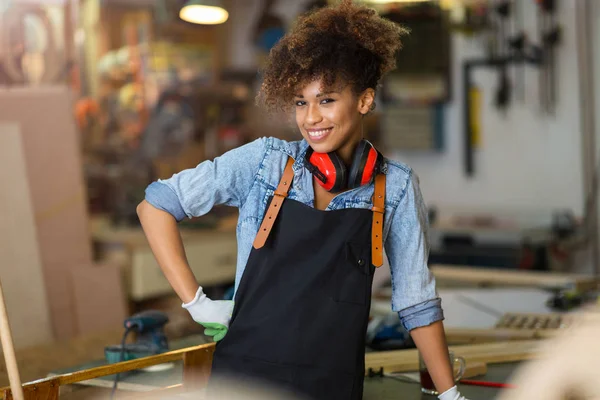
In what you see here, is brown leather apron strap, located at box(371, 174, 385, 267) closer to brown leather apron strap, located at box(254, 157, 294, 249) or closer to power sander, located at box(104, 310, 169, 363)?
brown leather apron strap, located at box(254, 157, 294, 249)

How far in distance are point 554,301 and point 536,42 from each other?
281 cm

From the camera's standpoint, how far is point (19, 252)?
13.4 feet

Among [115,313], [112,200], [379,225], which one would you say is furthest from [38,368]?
[112,200]

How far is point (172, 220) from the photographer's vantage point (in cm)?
186

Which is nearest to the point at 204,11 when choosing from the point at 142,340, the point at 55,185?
the point at 55,185

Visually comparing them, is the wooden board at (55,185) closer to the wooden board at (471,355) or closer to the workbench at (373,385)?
the workbench at (373,385)

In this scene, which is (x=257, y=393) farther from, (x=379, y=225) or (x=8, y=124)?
(x=8, y=124)

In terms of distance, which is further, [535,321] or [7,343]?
[535,321]

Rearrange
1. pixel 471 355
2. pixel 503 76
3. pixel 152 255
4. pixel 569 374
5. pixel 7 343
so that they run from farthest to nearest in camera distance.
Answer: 1. pixel 503 76
2. pixel 152 255
3. pixel 471 355
4. pixel 7 343
5. pixel 569 374

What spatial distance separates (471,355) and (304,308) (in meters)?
0.84

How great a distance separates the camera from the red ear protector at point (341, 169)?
188 centimetres

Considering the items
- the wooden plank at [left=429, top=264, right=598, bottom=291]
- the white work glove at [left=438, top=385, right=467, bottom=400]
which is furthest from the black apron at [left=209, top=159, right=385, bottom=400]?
the wooden plank at [left=429, top=264, right=598, bottom=291]

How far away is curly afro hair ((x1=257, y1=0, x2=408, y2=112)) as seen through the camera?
1.86m

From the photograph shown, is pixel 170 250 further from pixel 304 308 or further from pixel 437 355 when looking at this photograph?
pixel 437 355
